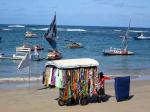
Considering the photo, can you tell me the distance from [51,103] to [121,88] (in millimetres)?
3163

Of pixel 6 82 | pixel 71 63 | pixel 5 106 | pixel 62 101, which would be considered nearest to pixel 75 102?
pixel 62 101

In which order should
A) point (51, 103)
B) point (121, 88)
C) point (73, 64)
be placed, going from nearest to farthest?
1. point (73, 64)
2. point (51, 103)
3. point (121, 88)

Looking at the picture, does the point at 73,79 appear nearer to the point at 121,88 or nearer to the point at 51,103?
the point at 51,103

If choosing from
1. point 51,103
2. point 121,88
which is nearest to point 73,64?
point 51,103

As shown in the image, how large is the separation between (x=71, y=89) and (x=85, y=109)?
3.43 ft

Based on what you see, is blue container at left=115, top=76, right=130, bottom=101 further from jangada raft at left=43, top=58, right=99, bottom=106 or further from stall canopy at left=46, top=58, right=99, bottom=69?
stall canopy at left=46, top=58, right=99, bottom=69

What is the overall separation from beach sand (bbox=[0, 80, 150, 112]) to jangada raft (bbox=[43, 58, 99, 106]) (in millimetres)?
428

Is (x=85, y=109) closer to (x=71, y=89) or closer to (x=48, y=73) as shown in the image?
(x=71, y=89)

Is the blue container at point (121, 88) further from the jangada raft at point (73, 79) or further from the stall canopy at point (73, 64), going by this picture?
the stall canopy at point (73, 64)

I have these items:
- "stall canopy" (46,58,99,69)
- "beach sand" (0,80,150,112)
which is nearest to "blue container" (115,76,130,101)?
"beach sand" (0,80,150,112)

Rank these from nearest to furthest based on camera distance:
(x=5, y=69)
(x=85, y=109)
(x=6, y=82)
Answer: (x=85, y=109), (x=6, y=82), (x=5, y=69)

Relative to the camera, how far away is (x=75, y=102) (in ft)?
59.6

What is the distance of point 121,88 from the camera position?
19.1 m

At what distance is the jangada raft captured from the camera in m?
17.5
